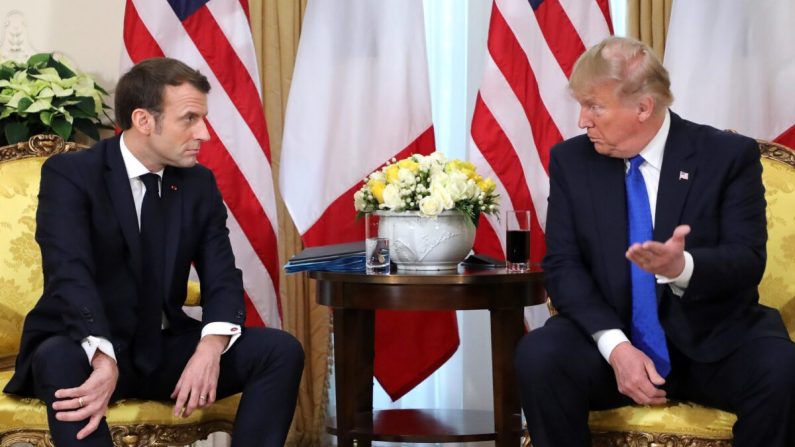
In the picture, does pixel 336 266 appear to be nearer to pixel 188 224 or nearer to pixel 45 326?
pixel 188 224

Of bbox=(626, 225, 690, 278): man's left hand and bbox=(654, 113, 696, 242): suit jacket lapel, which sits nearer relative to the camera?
bbox=(626, 225, 690, 278): man's left hand

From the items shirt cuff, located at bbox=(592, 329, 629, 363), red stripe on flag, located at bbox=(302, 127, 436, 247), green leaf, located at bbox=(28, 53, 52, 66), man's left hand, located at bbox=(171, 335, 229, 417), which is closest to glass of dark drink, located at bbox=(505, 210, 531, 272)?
shirt cuff, located at bbox=(592, 329, 629, 363)

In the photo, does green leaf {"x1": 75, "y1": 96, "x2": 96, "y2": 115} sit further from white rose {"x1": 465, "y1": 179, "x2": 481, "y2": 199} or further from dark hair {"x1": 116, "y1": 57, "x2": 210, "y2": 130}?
white rose {"x1": 465, "y1": 179, "x2": 481, "y2": 199}

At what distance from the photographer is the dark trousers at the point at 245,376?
8.75ft

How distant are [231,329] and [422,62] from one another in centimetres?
162

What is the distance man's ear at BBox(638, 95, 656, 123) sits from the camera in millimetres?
2793

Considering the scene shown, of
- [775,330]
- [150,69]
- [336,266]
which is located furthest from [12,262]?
[775,330]

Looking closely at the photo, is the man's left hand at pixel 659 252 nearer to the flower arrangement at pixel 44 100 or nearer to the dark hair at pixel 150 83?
the dark hair at pixel 150 83

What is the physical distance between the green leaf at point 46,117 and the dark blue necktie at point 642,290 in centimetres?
209

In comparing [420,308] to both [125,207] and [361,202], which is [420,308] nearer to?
[361,202]

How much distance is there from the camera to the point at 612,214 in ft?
9.25

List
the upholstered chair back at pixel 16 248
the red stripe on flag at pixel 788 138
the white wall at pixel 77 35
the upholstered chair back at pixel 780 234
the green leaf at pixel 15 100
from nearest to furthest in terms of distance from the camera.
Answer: the upholstered chair back at pixel 780 234, the upholstered chair back at pixel 16 248, the green leaf at pixel 15 100, the red stripe on flag at pixel 788 138, the white wall at pixel 77 35

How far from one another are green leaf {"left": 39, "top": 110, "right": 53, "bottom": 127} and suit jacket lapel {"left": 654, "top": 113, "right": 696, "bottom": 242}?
2.19m

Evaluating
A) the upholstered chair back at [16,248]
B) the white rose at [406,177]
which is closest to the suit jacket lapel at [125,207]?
the upholstered chair back at [16,248]
